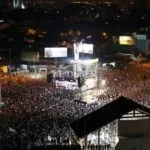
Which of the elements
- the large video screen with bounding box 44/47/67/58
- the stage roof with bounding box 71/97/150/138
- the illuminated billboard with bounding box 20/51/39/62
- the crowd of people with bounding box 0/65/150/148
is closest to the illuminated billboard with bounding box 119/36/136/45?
the crowd of people with bounding box 0/65/150/148

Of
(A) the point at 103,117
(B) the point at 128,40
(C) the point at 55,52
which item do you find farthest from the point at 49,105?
(B) the point at 128,40

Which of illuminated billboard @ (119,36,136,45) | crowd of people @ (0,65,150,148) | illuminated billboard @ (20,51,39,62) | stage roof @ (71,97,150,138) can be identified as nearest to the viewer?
stage roof @ (71,97,150,138)

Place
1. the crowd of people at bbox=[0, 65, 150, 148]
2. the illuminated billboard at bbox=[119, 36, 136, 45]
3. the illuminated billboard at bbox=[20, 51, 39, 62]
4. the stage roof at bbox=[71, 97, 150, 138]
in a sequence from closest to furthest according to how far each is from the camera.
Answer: the stage roof at bbox=[71, 97, 150, 138], the crowd of people at bbox=[0, 65, 150, 148], the illuminated billboard at bbox=[20, 51, 39, 62], the illuminated billboard at bbox=[119, 36, 136, 45]

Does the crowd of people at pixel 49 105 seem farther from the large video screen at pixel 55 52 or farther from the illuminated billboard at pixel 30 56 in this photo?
the large video screen at pixel 55 52

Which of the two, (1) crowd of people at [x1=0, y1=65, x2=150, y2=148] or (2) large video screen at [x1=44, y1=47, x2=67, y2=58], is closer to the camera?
(1) crowd of people at [x1=0, y1=65, x2=150, y2=148]

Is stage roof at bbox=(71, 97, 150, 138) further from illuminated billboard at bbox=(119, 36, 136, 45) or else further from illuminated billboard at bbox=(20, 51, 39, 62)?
illuminated billboard at bbox=(119, 36, 136, 45)

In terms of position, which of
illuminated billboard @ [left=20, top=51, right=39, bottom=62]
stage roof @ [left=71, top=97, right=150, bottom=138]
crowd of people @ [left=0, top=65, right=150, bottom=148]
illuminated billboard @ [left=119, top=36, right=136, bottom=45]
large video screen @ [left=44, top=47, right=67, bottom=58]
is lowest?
crowd of people @ [left=0, top=65, right=150, bottom=148]

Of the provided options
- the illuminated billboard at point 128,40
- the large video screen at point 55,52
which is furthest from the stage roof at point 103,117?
the illuminated billboard at point 128,40
